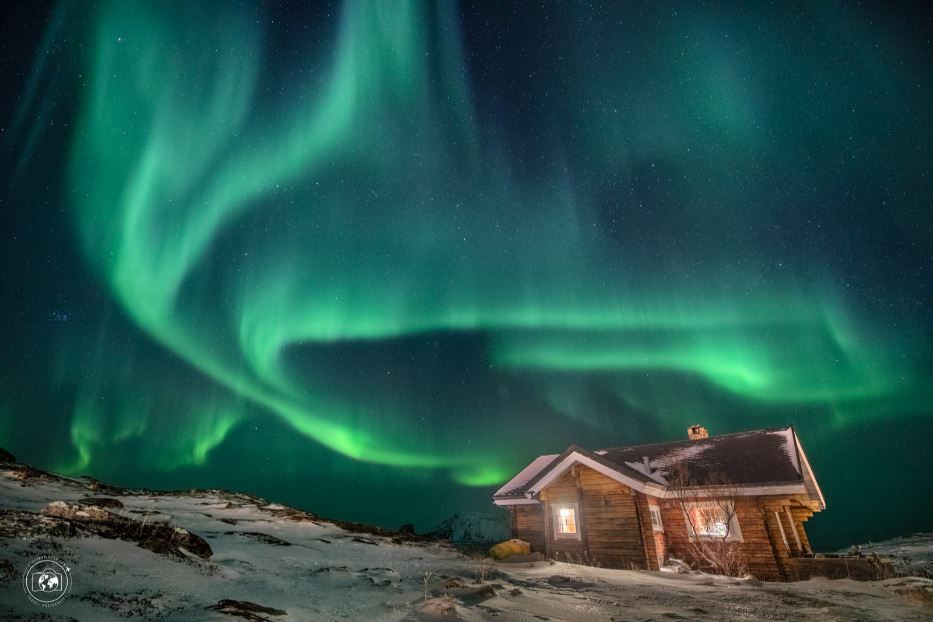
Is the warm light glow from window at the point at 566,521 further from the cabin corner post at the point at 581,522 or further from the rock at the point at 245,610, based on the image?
the rock at the point at 245,610

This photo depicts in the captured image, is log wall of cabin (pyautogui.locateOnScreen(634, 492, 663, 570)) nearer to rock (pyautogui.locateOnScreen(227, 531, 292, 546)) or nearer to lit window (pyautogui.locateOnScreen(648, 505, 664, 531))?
lit window (pyautogui.locateOnScreen(648, 505, 664, 531))

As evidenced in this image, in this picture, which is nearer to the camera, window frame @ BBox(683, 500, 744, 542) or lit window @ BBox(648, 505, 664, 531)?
window frame @ BBox(683, 500, 744, 542)

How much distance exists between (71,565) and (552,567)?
43.0ft

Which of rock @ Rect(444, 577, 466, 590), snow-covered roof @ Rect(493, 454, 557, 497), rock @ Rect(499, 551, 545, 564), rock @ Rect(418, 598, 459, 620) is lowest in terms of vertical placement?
rock @ Rect(418, 598, 459, 620)

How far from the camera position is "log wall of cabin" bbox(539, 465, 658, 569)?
1870cm

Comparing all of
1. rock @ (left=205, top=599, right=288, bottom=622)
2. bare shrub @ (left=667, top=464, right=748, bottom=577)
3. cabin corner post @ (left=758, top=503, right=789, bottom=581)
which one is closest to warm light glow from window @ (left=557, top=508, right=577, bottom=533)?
bare shrub @ (left=667, top=464, right=748, bottom=577)

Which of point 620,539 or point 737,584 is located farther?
point 620,539

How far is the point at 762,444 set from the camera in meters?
22.4

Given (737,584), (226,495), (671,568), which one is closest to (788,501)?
(671,568)

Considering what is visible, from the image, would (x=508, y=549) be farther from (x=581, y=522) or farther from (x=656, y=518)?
(x=656, y=518)

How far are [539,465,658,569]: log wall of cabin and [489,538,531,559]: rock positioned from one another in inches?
122

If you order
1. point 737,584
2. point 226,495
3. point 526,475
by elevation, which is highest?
point 526,475

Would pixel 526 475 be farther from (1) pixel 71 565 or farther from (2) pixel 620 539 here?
(1) pixel 71 565

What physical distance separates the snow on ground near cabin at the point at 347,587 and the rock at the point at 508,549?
122 inches
